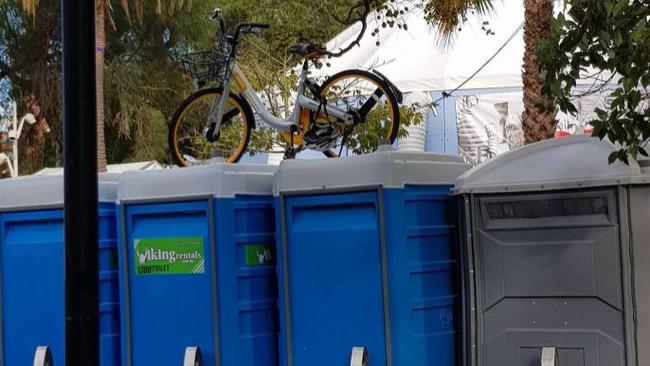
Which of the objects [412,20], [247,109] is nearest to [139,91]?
[412,20]

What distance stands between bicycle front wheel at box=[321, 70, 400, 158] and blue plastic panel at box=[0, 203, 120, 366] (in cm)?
185

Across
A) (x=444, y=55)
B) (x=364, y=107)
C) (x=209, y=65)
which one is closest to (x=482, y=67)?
(x=444, y=55)

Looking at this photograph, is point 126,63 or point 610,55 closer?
point 610,55

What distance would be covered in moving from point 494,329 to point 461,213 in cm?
62

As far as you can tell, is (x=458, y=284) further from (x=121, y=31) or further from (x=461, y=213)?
(x=121, y=31)

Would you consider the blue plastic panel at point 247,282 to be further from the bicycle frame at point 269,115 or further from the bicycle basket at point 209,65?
the bicycle basket at point 209,65

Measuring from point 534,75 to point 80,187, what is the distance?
22.1 ft

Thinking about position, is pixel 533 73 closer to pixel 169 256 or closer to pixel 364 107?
pixel 364 107

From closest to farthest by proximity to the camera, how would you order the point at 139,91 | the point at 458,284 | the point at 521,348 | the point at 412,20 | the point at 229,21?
the point at 521,348 → the point at 458,284 → the point at 412,20 → the point at 139,91 → the point at 229,21

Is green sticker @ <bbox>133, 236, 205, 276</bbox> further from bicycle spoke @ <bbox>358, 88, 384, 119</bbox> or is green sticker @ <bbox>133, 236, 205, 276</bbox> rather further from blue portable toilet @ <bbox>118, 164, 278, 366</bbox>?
bicycle spoke @ <bbox>358, 88, 384, 119</bbox>

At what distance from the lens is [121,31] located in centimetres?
2152

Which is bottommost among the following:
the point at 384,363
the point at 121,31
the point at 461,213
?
the point at 384,363

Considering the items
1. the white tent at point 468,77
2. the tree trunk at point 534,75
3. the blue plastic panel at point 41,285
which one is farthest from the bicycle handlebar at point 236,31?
the white tent at point 468,77

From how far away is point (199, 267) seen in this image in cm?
511
